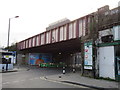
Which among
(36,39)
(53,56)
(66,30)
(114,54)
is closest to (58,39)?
(66,30)

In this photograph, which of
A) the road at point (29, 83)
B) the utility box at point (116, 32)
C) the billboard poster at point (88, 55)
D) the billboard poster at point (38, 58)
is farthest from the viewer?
the billboard poster at point (38, 58)

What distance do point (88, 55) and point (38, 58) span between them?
29934mm

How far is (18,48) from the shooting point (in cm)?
4156

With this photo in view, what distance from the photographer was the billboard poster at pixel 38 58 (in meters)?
42.0

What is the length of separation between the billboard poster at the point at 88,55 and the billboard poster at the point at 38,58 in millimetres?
28919

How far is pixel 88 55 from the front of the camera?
14641 millimetres

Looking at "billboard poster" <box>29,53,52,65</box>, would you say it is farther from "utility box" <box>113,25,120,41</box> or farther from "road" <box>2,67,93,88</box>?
"utility box" <box>113,25,120,41</box>

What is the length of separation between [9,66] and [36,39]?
28.0 feet

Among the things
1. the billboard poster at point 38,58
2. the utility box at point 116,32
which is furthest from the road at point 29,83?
the billboard poster at point 38,58

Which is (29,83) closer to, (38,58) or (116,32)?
(116,32)

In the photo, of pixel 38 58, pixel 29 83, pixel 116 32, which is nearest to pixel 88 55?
pixel 116 32

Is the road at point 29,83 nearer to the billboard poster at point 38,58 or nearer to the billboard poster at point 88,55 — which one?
the billboard poster at point 88,55

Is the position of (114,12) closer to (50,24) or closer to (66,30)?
(66,30)

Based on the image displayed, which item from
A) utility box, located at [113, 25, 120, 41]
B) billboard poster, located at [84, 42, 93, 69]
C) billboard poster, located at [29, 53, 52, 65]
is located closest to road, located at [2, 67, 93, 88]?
billboard poster, located at [84, 42, 93, 69]
